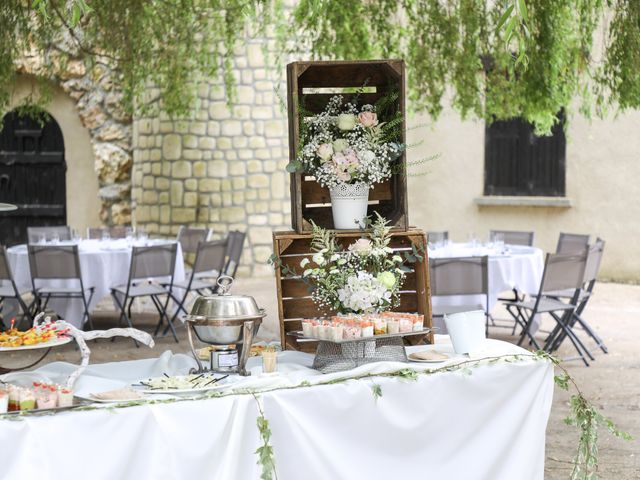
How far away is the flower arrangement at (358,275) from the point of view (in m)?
3.88

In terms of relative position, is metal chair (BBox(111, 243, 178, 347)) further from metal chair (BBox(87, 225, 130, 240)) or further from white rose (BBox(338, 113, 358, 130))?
white rose (BBox(338, 113, 358, 130))

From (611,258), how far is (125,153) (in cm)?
725

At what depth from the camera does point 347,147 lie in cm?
434

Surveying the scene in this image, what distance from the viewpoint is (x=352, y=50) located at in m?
8.48

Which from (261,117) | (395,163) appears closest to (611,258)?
(261,117)

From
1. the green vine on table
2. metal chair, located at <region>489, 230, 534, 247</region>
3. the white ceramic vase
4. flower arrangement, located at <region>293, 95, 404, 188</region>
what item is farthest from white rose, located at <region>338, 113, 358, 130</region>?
metal chair, located at <region>489, 230, 534, 247</region>

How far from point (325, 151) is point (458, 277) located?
331cm

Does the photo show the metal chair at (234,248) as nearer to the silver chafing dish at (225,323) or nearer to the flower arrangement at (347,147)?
the flower arrangement at (347,147)

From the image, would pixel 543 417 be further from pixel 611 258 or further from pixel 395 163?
pixel 611 258

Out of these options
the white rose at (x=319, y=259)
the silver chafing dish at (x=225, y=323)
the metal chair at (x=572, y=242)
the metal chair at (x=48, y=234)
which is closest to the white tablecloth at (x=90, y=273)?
the metal chair at (x=48, y=234)

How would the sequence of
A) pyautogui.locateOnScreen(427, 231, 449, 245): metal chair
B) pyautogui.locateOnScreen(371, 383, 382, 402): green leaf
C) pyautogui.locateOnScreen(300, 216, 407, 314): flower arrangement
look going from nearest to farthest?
1. pyautogui.locateOnScreen(371, 383, 382, 402): green leaf
2. pyautogui.locateOnScreen(300, 216, 407, 314): flower arrangement
3. pyautogui.locateOnScreen(427, 231, 449, 245): metal chair

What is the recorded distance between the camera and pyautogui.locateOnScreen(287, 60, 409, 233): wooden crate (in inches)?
176

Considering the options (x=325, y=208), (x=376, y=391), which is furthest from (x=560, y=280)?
(x=376, y=391)

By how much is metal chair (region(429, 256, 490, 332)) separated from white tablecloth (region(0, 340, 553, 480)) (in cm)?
330
